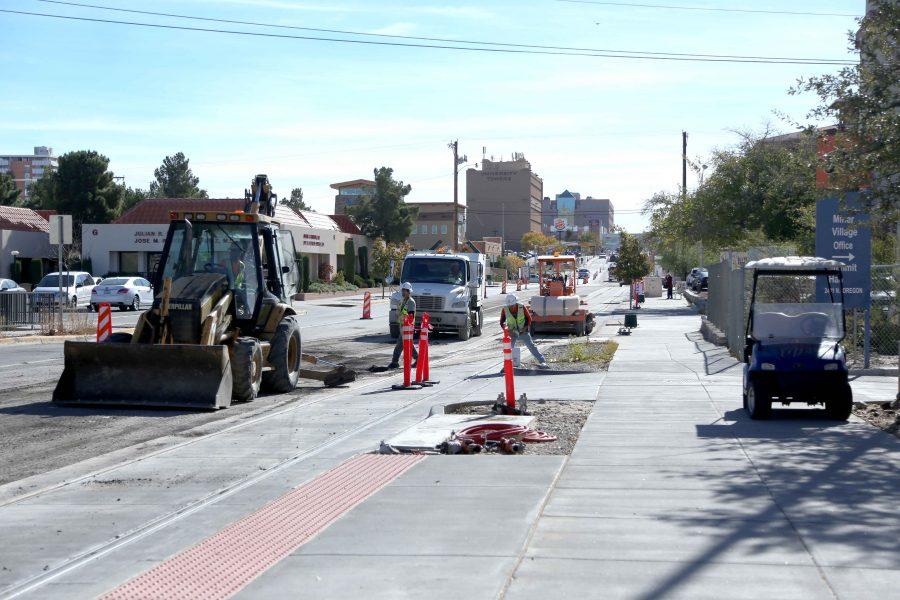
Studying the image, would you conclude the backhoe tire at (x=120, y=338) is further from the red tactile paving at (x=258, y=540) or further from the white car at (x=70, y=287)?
the white car at (x=70, y=287)

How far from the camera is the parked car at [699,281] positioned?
61.1 m

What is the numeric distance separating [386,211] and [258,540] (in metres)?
84.7

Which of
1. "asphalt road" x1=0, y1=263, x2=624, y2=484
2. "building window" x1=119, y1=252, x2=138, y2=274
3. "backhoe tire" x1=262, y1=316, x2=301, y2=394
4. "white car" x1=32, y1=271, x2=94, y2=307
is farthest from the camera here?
"building window" x1=119, y1=252, x2=138, y2=274

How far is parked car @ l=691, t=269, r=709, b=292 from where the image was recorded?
61141 millimetres

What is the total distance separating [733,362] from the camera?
21.2 metres

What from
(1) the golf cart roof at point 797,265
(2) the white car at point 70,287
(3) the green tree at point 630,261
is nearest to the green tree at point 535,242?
(3) the green tree at point 630,261

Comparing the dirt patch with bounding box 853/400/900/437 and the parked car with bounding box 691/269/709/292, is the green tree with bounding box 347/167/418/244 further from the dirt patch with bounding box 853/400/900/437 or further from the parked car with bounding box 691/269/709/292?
the dirt patch with bounding box 853/400/900/437

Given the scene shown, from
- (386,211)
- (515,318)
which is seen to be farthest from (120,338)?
(386,211)

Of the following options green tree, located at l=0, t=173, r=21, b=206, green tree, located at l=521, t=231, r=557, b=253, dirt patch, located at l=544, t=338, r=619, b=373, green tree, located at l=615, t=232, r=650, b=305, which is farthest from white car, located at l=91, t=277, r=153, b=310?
green tree, located at l=521, t=231, r=557, b=253

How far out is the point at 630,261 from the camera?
56.6 meters

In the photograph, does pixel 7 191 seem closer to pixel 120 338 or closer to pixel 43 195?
pixel 43 195

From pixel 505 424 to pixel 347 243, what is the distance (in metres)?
66.1

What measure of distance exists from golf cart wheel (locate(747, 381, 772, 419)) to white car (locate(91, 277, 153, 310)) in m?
36.5

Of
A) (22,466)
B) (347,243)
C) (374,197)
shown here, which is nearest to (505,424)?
(22,466)
